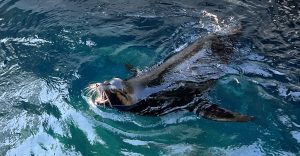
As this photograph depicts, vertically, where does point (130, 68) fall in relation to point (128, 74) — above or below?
above

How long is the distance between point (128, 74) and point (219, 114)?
1.59 meters

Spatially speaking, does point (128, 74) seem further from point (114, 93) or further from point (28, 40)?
point (28, 40)

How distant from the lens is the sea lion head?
4.86m

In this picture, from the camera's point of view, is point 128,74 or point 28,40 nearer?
point 128,74

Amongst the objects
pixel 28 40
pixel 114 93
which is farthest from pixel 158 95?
pixel 28 40

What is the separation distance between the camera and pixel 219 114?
491cm

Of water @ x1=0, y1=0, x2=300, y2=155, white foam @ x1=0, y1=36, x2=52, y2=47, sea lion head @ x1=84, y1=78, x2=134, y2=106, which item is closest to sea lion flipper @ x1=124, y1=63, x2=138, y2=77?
water @ x1=0, y1=0, x2=300, y2=155

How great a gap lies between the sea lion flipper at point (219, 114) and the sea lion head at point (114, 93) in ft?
2.66

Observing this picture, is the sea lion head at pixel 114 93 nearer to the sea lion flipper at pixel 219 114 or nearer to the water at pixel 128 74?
the water at pixel 128 74

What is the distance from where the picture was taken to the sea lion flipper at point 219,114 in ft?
15.7

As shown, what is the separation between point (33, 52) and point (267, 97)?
11.3ft

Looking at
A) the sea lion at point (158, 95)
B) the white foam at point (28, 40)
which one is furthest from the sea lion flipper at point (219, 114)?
the white foam at point (28, 40)

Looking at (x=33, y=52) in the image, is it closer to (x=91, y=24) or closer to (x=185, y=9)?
(x=91, y=24)

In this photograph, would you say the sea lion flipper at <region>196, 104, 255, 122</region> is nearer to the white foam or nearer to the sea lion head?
the sea lion head
